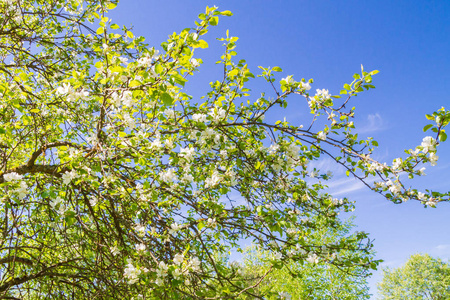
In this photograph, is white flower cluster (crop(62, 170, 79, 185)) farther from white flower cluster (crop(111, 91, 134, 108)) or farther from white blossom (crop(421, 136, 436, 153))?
white blossom (crop(421, 136, 436, 153))

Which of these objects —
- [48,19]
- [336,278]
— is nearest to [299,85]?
[48,19]

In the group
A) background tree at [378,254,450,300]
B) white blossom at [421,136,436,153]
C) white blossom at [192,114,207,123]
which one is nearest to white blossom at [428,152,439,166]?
white blossom at [421,136,436,153]

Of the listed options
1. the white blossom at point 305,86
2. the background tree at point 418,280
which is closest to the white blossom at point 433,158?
the white blossom at point 305,86

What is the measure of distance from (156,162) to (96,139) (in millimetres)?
1121

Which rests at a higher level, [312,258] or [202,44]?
[202,44]

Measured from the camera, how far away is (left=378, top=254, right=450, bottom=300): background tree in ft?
81.1

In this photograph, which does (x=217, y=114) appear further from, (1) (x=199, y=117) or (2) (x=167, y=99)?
(2) (x=167, y=99)

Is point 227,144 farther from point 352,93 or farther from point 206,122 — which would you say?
point 352,93

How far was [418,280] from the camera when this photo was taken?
25891 mm

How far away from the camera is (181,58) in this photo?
83.8 inches

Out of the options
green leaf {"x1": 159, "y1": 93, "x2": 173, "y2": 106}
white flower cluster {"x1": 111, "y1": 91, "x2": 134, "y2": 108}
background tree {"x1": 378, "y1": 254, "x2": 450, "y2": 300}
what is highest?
white flower cluster {"x1": 111, "y1": 91, "x2": 134, "y2": 108}

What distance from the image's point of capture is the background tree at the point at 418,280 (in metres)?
24.7

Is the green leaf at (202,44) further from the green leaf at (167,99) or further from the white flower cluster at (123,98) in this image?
the white flower cluster at (123,98)

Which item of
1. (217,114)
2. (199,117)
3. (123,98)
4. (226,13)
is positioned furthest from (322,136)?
(123,98)
